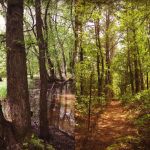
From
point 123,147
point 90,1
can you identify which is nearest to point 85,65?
point 90,1

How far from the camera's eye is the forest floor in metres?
12.2

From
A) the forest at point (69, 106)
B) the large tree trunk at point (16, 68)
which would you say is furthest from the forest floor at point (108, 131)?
the large tree trunk at point (16, 68)

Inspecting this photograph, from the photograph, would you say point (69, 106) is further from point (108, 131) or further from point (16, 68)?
point (16, 68)

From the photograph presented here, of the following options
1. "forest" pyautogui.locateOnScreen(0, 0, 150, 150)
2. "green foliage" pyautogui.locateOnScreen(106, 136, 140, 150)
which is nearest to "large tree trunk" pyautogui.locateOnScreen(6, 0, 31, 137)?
"forest" pyautogui.locateOnScreen(0, 0, 150, 150)

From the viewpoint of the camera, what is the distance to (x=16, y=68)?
9.18 metres

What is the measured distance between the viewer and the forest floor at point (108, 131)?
12.2m

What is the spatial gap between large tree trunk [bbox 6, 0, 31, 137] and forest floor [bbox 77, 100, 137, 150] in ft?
10.7

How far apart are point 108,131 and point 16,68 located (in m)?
6.84

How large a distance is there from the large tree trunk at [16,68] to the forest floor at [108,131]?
3261 millimetres

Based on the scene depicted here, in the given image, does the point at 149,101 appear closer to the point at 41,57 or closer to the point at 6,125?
the point at 41,57

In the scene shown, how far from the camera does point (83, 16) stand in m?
18.3

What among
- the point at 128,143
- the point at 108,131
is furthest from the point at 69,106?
the point at 128,143

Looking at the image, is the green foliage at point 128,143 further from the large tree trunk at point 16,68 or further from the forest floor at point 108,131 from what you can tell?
the large tree trunk at point 16,68

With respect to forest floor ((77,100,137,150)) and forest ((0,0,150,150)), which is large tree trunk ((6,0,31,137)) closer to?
forest ((0,0,150,150))
